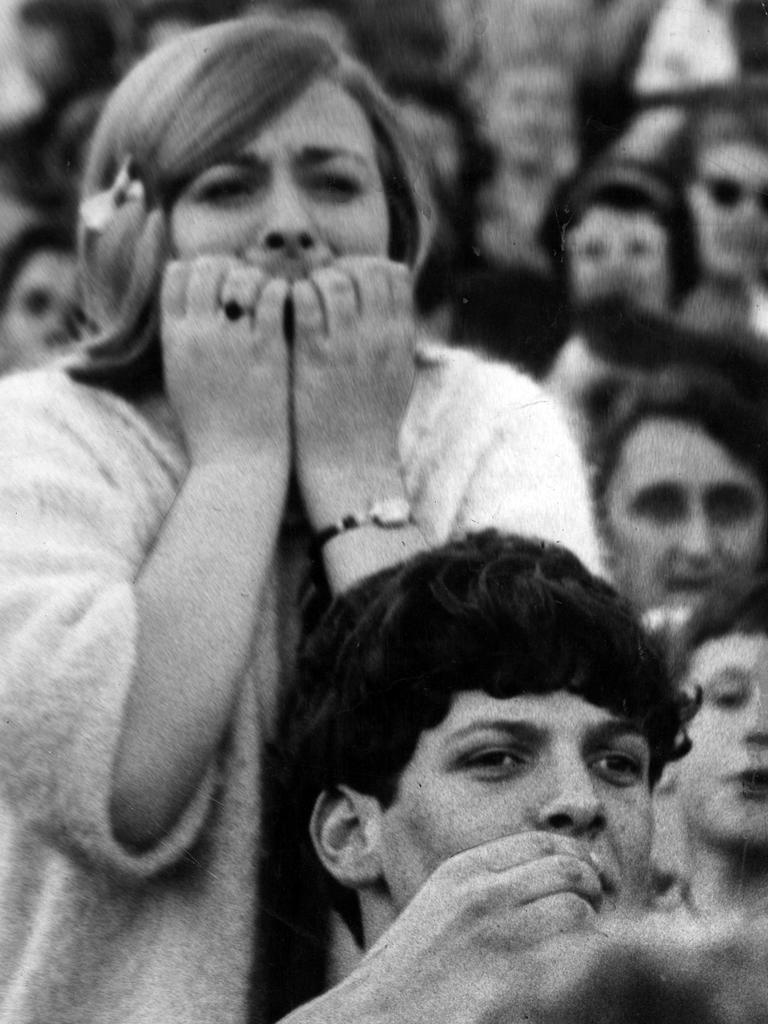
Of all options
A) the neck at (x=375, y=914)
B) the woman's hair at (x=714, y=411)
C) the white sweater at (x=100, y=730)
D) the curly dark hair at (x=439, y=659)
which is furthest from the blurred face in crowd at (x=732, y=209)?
the neck at (x=375, y=914)

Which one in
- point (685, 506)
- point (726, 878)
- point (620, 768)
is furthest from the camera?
point (685, 506)

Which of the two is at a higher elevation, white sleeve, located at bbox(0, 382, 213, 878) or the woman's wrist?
the woman's wrist

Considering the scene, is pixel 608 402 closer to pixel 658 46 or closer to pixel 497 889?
pixel 658 46

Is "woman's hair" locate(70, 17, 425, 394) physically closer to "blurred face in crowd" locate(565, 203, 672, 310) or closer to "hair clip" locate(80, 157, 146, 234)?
"hair clip" locate(80, 157, 146, 234)

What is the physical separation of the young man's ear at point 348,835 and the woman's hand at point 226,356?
72cm

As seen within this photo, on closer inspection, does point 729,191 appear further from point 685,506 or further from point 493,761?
point 493,761

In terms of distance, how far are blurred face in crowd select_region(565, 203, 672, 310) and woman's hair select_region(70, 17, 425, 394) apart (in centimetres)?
66

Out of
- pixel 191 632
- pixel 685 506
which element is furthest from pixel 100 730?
pixel 685 506

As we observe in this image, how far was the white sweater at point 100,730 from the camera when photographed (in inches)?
136

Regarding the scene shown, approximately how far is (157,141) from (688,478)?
1.35m

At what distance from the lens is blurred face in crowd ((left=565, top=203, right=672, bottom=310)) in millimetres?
3887

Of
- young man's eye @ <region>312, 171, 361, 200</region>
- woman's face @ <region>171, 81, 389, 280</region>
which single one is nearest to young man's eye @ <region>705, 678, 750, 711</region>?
woman's face @ <region>171, 81, 389, 280</region>

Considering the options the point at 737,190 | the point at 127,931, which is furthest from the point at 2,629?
the point at 737,190

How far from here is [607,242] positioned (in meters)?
3.93
